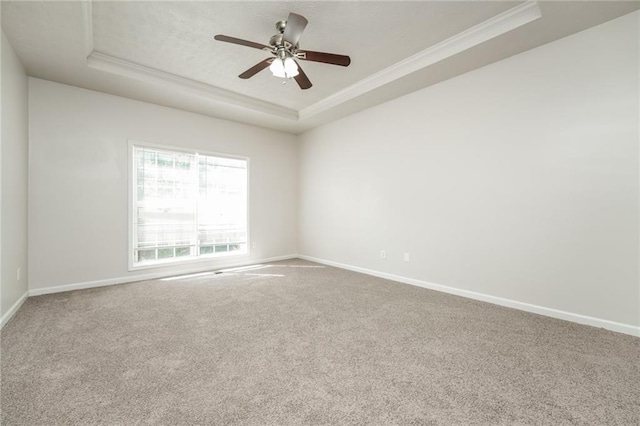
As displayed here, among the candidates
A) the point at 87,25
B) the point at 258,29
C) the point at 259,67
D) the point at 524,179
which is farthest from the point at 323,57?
the point at 524,179

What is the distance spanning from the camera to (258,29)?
2742mm

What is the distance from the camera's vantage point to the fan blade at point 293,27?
2162 mm

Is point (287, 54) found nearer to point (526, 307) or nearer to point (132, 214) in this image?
point (132, 214)

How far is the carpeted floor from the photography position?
1467mm

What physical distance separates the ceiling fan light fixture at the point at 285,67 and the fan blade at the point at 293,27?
0.15 meters

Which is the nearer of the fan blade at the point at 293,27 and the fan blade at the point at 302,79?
the fan blade at the point at 293,27

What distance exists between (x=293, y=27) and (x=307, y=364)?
2584 millimetres

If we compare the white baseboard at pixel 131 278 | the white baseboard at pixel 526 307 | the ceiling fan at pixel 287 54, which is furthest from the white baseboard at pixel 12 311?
the white baseboard at pixel 526 307

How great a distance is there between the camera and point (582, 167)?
2.61 metres

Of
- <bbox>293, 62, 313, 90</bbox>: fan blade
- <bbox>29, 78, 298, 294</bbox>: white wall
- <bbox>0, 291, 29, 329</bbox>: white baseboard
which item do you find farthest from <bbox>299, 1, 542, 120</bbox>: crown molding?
<bbox>0, 291, 29, 329</bbox>: white baseboard

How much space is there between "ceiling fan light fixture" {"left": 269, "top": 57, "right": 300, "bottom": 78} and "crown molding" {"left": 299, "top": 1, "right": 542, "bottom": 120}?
1.45 meters

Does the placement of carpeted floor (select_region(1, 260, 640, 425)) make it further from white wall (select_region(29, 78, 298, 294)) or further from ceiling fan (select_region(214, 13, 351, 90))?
ceiling fan (select_region(214, 13, 351, 90))

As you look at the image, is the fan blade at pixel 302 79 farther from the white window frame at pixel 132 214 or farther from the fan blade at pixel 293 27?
the white window frame at pixel 132 214

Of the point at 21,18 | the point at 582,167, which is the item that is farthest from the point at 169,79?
the point at 582,167
